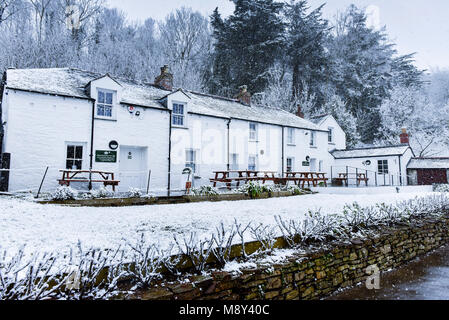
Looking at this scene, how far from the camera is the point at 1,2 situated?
1989 cm

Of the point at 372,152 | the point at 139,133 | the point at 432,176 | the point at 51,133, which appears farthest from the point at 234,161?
the point at 432,176

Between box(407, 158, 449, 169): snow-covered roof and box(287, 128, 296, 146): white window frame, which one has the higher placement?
box(287, 128, 296, 146): white window frame

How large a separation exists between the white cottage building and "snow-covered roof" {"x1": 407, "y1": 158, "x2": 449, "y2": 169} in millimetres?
10805

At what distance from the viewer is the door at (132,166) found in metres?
14.1

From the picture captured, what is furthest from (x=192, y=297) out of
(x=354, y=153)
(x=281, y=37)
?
(x=281, y=37)

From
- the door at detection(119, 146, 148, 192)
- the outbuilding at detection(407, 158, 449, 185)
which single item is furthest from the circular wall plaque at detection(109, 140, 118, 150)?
the outbuilding at detection(407, 158, 449, 185)

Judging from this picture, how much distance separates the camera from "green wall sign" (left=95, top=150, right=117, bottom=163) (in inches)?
524

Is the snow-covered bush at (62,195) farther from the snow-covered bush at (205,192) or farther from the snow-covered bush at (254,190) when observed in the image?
the snow-covered bush at (254,190)

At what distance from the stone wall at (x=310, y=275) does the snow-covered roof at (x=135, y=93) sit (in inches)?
475

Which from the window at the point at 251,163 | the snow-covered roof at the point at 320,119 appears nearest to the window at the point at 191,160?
the window at the point at 251,163

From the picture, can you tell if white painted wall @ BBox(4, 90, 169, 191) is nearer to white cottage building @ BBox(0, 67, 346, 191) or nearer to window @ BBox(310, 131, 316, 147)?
white cottage building @ BBox(0, 67, 346, 191)

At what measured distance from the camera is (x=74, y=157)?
1288cm

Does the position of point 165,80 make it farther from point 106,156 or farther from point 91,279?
point 91,279
